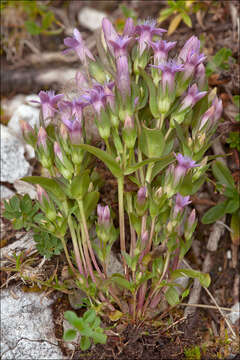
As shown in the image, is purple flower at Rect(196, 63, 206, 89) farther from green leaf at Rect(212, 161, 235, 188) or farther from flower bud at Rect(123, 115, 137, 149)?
green leaf at Rect(212, 161, 235, 188)

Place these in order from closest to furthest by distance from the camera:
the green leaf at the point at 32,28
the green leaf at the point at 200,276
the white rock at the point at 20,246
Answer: the green leaf at the point at 200,276 < the white rock at the point at 20,246 < the green leaf at the point at 32,28

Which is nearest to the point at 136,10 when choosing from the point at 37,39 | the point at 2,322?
the point at 37,39

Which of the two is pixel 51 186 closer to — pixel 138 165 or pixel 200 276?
pixel 138 165

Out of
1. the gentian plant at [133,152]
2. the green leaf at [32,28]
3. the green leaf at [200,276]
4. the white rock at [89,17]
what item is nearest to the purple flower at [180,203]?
the gentian plant at [133,152]

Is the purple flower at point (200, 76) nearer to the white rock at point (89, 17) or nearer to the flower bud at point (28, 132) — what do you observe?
the flower bud at point (28, 132)

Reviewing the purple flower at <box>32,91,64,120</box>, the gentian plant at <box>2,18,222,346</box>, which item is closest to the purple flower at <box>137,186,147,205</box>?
the gentian plant at <box>2,18,222,346</box>
